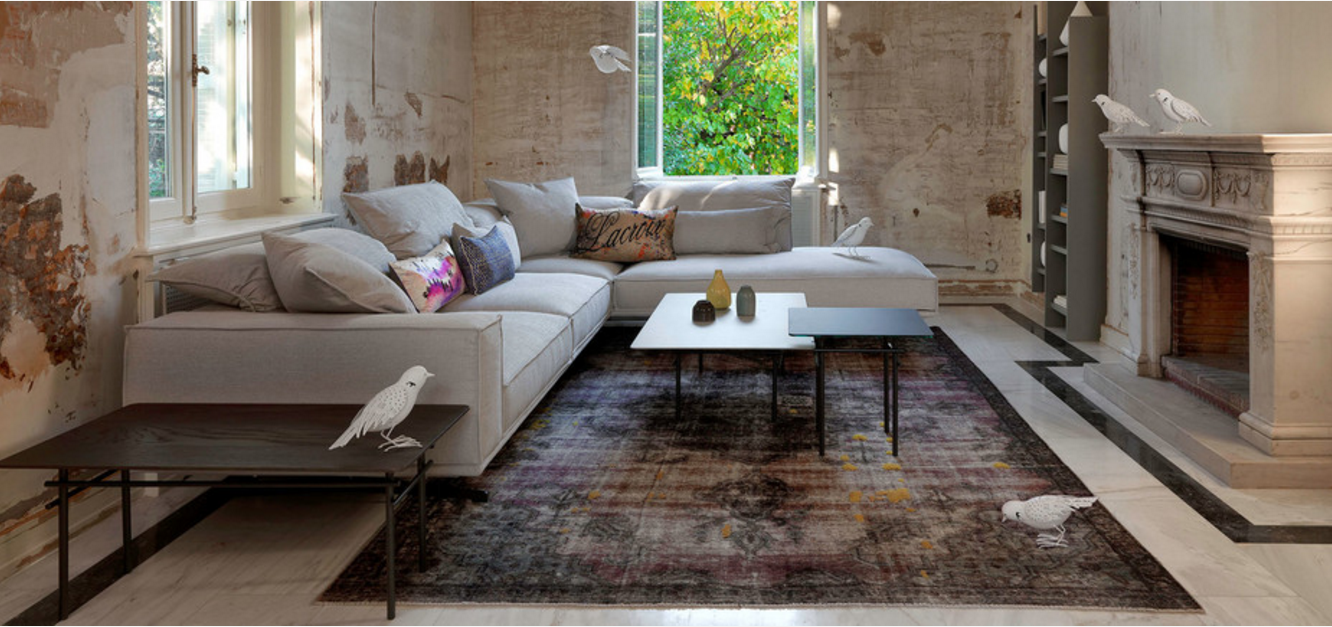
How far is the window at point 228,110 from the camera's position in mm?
4168

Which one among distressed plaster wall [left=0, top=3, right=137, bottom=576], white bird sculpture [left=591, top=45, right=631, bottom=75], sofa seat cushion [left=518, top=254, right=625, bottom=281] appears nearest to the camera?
distressed plaster wall [left=0, top=3, right=137, bottom=576]

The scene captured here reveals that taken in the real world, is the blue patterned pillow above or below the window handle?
below

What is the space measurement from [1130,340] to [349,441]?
11.5ft

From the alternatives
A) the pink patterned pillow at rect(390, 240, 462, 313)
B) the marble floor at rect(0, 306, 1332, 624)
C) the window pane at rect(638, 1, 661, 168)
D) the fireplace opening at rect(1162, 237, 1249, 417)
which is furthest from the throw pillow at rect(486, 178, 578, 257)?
the fireplace opening at rect(1162, 237, 1249, 417)

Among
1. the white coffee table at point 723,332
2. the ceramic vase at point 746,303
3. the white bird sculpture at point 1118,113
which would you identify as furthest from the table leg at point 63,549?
the white bird sculpture at point 1118,113

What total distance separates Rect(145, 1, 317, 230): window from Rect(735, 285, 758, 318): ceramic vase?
2.01 m

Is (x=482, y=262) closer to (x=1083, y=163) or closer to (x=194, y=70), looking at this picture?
(x=194, y=70)

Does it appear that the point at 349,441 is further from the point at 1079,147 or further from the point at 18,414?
the point at 1079,147

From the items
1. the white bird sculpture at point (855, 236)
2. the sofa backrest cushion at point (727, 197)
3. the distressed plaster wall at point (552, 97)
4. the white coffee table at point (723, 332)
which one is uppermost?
the distressed plaster wall at point (552, 97)

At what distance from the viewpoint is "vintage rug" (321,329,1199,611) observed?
8.93 ft

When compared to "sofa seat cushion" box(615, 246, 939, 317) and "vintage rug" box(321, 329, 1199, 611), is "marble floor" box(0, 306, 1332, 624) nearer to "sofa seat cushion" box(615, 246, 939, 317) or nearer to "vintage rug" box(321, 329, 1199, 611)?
"vintage rug" box(321, 329, 1199, 611)

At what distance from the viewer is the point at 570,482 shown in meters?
3.63

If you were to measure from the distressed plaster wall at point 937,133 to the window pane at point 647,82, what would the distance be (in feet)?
3.97

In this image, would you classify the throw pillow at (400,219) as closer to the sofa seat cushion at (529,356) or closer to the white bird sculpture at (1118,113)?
the sofa seat cushion at (529,356)
